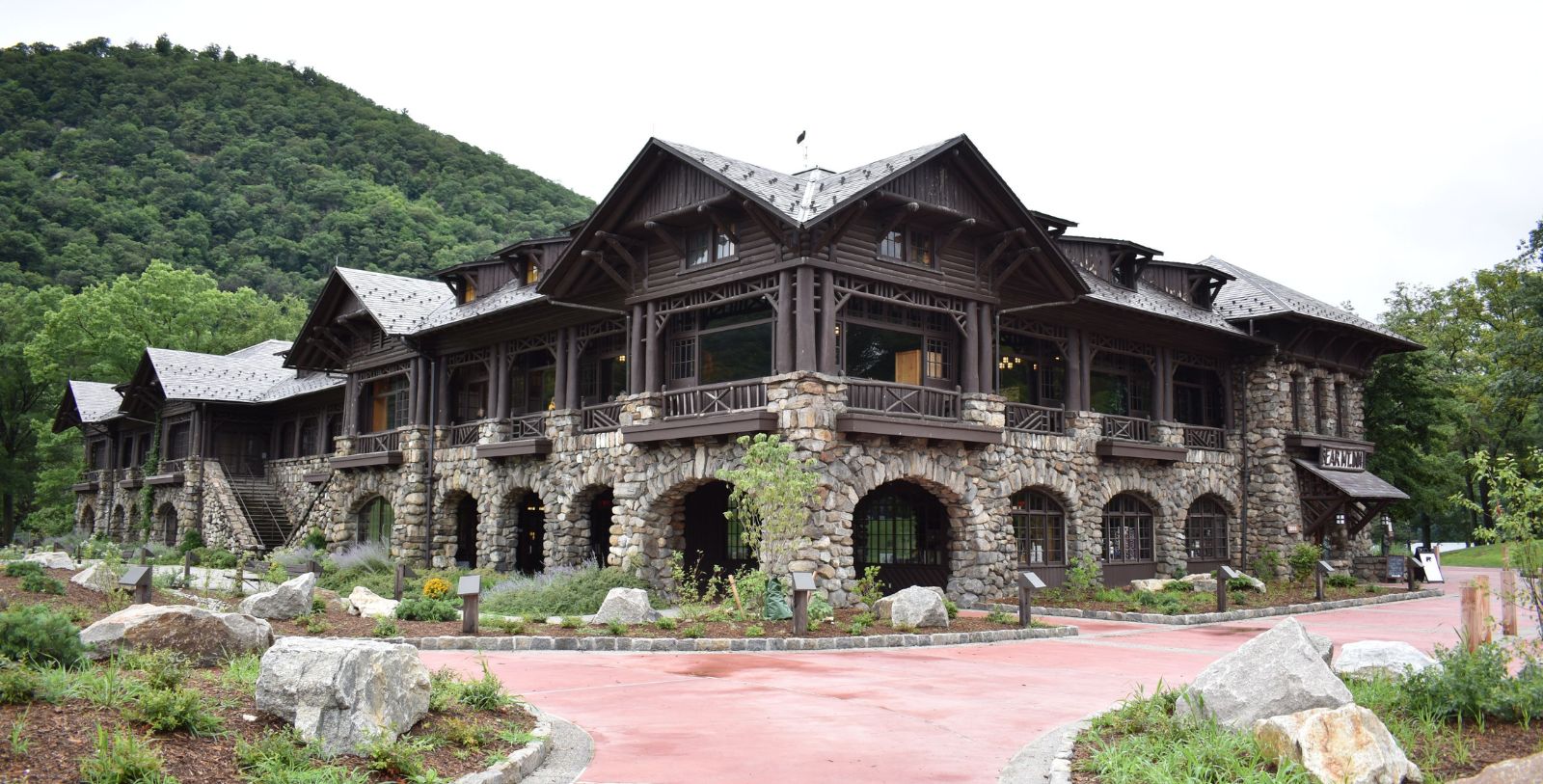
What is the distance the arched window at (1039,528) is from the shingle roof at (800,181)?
8017mm

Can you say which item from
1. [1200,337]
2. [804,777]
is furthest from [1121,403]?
[804,777]

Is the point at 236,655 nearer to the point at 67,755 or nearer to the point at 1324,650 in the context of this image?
the point at 67,755

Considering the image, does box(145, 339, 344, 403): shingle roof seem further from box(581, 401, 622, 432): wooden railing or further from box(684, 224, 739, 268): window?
box(684, 224, 739, 268): window

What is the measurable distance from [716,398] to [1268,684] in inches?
567

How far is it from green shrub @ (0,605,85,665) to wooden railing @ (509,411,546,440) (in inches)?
691

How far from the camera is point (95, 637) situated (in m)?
9.01

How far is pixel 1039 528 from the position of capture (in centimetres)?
2491

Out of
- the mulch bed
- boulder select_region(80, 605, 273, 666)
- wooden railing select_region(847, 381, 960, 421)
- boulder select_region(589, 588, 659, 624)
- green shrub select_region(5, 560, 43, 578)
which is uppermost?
wooden railing select_region(847, 381, 960, 421)

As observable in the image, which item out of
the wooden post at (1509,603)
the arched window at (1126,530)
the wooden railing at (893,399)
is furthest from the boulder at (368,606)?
the arched window at (1126,530)

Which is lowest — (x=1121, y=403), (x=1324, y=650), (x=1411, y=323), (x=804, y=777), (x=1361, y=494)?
(x=804, y=777)

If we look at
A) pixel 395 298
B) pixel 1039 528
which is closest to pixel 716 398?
pixel 1039 528

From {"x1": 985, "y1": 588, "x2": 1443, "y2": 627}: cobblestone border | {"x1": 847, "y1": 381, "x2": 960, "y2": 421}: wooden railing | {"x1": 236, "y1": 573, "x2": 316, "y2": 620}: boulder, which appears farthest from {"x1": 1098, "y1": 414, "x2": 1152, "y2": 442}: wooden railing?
{"x1": 236, "y1": 573, "x2": 316, "y2": 620}: boulder

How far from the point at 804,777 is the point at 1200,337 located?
24710 mm

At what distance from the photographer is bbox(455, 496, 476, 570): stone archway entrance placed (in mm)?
31125
